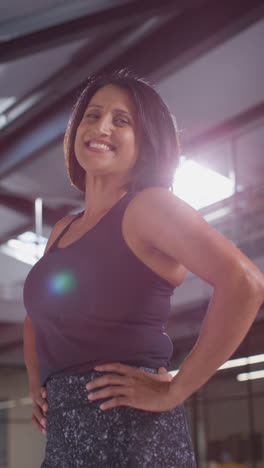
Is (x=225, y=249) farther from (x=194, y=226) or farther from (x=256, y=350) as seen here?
(x=256, y=350)

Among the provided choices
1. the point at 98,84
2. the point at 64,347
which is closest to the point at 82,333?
the point at 64,347

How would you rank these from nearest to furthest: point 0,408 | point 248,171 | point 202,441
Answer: point 248,171 < point 202,441 < point 0,408

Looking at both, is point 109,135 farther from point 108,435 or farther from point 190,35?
point 190,35

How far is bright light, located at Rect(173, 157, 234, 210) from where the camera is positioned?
6.68 metres

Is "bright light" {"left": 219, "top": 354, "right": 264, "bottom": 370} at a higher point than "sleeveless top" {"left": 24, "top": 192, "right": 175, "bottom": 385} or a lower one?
higher

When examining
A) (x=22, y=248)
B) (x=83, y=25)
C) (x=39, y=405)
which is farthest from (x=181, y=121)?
(x=22, y=248)

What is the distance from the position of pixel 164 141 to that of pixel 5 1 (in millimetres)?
2959

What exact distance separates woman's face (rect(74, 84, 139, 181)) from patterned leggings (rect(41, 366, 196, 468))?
382 mm

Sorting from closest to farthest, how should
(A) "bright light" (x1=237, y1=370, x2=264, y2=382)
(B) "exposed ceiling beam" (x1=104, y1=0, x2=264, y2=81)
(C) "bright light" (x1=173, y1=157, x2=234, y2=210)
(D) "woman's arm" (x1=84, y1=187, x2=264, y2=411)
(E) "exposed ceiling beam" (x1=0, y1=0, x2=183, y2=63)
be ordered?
(D) "woman's arm" (x1=84, y1=187, x2=264, y2=411) < (E) "exposed ceiling beam" (x1=0, y1=0, x2=183, y2=63) < (B) "exposed ceiling beam" (x1=104, y1=0, x2=264, y2=81) < (C) "bright light" (x1=173, y1=157, x2=234, y2=210) < (A) "bright light" (x1=237, y1=370, x2=264, y2=382)

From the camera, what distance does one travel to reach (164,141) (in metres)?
1.02

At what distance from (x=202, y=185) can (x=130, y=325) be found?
6.11 meters

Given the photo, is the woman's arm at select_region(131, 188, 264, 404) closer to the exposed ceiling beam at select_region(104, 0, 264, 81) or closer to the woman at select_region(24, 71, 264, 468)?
the woman at select_region(24, 71, 264, 468)

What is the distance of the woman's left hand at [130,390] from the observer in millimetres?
849

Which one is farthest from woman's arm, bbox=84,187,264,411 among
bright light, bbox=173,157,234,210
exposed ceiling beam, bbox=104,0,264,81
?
bright light, bbox=173,157,234,210
